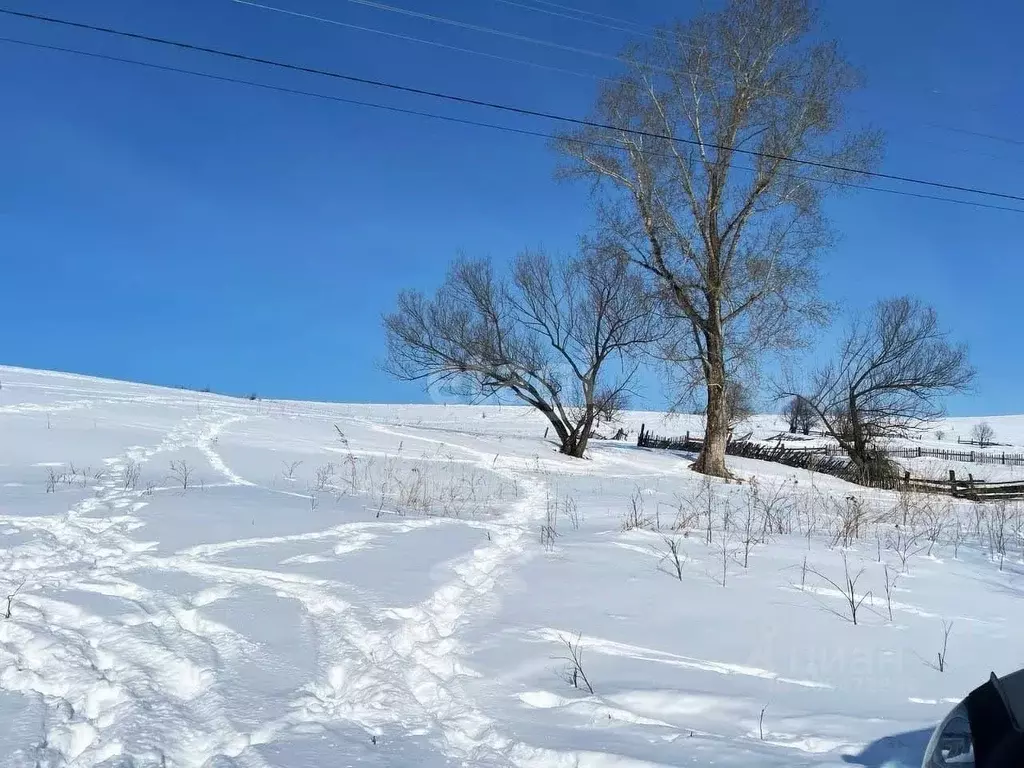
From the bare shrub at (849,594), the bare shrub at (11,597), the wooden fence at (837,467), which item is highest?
the wooden fence at (837,467)

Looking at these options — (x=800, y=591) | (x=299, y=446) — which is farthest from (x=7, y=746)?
(x=299, y=446)

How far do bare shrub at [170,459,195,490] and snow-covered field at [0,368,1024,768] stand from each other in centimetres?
53

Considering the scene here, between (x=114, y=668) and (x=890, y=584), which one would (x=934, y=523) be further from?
(x=114, y=668)

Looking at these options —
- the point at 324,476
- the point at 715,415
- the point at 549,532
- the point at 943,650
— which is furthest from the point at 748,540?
the point at 715,415

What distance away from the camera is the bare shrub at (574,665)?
10.6 ft

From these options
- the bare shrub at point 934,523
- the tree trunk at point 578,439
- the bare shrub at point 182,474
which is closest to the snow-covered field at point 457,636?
the bare shrub at point 934,523

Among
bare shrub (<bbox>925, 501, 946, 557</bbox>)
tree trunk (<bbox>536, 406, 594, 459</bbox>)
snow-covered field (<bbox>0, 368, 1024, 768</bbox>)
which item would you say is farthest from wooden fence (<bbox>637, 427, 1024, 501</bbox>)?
snow-covered field (<bbox>0, 368, 1024, 768</bbox>)

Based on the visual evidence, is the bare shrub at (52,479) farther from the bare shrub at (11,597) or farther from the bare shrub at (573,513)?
the bare shrub at (573,513)

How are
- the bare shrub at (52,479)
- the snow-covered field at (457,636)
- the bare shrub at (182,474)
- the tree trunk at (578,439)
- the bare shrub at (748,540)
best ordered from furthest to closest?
the tree trunk at (578,439) → the bare shrub at (182,474) → the bare shrub at (52,479) → the bare shrub at (748,540) → the snow-covered field at (457,636)

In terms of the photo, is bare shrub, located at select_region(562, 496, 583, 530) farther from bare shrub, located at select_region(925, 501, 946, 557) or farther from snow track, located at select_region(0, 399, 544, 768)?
bare shrub, located at select_region(925, 501, 946, 557)

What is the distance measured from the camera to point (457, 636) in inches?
152

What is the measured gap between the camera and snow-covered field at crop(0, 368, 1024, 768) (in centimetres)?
262

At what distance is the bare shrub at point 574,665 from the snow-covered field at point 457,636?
Result: 3cm

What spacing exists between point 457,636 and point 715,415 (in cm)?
1697
